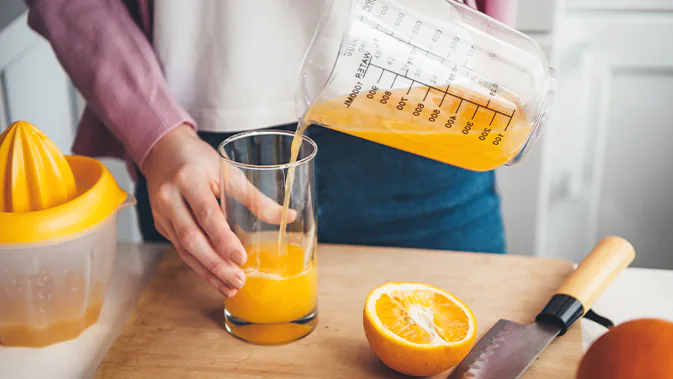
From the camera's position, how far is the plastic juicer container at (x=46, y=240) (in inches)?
31.9

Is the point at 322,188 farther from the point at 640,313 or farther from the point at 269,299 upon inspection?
the point at 640,313

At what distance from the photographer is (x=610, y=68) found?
1797mm

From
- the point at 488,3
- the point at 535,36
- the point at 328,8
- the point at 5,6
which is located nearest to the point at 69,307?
the point at 328,8

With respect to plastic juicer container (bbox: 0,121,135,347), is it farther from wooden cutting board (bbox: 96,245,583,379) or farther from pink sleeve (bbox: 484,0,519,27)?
pink sleeve (bbox: 484,0,519,27)

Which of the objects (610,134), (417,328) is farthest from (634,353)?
(610,134)

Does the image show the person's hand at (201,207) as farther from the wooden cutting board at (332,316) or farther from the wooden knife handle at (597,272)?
the wooden knife handle at (597,272)

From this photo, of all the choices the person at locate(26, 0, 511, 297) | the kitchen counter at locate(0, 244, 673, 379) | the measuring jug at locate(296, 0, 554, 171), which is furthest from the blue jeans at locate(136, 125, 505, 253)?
the measuring jug at locate(296, 0, 554, 171)

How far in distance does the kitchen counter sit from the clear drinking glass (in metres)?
0.17

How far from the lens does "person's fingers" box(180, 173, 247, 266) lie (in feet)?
2.64

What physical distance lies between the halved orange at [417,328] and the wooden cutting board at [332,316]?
4 centimetres

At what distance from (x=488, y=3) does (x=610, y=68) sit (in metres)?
1.01

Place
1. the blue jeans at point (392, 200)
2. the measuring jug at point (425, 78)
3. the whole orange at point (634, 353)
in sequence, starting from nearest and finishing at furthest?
the whole orange at point (634, 353) → the measuring jug at point (425, 78) → the blue jeans at point (392, 200)

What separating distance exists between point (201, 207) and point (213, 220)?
3 centimetres

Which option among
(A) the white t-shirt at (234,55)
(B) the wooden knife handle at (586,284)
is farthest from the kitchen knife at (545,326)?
(A) the white t-shirt at (234,55)
